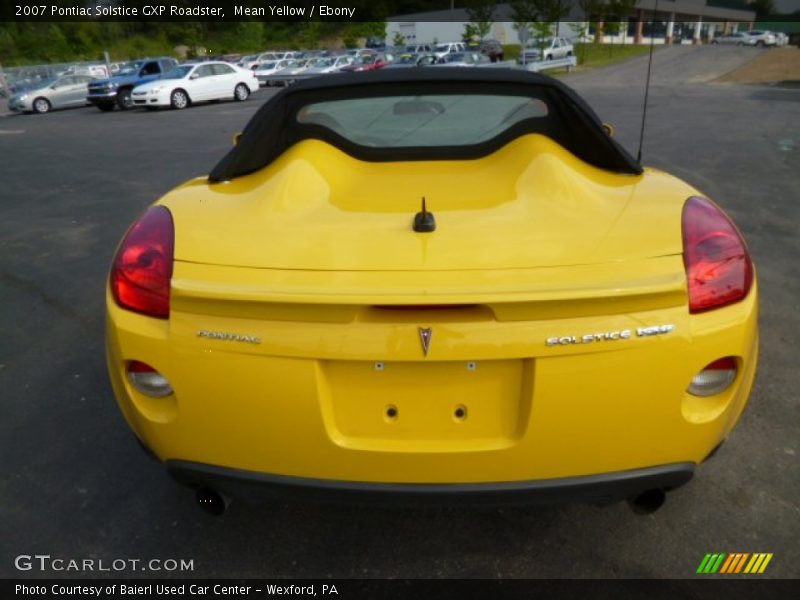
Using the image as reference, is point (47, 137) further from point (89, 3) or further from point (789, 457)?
point (89, 3)

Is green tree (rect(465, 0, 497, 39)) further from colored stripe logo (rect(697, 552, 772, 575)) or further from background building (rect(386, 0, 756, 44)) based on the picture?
colored stripe logo (rect(697, 552, 772, 575))

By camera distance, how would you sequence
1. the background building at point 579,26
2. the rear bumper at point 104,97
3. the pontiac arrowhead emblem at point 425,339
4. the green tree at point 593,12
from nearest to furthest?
the pontiac arrowhead emblem at point 425,339 < the rear bumper at point 104,97 < the green tree at point 593,12 < the background building at point 579,26

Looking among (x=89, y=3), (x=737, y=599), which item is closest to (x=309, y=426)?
(x=737, y=599)

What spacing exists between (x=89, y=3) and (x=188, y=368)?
75.7 meters

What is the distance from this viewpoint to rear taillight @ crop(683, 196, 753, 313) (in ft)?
5.50

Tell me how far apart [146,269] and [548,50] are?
143ft

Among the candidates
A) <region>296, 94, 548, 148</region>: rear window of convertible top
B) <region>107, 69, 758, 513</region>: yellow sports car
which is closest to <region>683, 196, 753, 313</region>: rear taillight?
<region>107, 69, 758, 513</region>: yellow sports car

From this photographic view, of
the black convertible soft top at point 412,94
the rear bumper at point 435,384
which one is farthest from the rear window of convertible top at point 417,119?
the rear bumper at point 435,384

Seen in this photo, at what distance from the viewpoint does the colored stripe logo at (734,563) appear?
6.64 feet

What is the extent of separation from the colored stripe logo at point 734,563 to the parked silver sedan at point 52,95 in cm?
2862

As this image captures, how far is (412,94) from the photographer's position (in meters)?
2.68

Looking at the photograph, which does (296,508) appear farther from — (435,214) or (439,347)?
(435,214)

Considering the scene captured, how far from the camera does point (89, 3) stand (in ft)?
208

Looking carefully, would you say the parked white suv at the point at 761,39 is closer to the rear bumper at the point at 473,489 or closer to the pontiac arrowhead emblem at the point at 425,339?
the rear bumper at the point at 473,489
